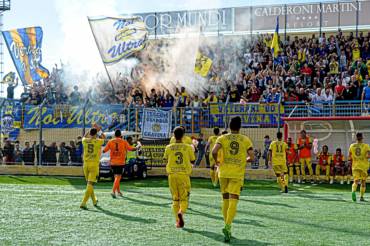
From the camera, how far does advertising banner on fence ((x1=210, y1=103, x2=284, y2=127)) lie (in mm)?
23953

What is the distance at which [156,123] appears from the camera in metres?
25.7

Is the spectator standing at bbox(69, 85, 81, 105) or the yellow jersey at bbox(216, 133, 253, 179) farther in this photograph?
the spectator standing at bbox(69, 85, 81, 105)

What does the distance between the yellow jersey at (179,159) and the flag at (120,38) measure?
1610 cm

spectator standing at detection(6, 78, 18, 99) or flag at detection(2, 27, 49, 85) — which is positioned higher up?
flag at detection(2, 27, 49, 85)

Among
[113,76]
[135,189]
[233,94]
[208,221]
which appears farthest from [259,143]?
[208,221]

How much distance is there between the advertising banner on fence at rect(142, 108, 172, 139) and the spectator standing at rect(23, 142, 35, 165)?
485 centimetres

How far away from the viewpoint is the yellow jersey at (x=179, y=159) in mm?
11961

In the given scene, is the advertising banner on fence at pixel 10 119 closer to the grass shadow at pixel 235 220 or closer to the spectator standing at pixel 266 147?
the spectator standing at pixel 266 147

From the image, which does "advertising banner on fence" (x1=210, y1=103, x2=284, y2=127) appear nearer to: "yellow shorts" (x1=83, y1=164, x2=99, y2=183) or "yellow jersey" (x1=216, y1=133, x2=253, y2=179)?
"yellow shorts" (x1=83, y1=164, x2=99, y2=183)

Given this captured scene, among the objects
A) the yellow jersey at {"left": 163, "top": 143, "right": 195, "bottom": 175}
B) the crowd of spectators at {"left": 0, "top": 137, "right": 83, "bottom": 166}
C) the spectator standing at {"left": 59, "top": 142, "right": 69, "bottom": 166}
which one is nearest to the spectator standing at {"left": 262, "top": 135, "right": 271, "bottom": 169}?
the crowd of spectators at {"left": 0, "top": 137, "right": 83, "bottom": 166}

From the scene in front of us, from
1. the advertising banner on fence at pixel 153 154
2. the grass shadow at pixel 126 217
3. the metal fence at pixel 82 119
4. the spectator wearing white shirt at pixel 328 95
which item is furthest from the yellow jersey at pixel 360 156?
the advertising banner on fence at pixel 153 154

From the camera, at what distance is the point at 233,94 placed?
2559 centimetres

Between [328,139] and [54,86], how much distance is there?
13.8 meters

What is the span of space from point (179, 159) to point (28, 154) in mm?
16288
